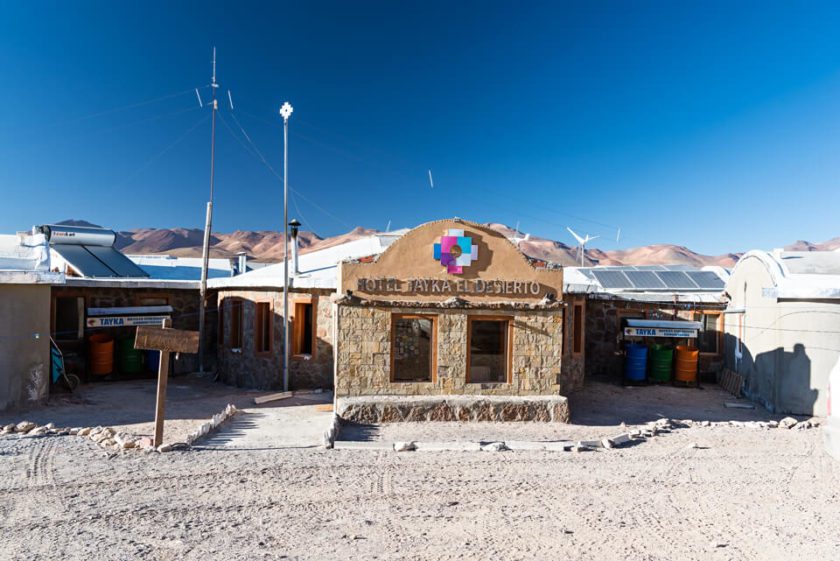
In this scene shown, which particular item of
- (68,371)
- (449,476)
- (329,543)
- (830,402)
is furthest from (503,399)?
(68,371)

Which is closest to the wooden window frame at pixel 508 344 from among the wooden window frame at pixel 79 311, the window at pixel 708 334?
the window at pixel 708 334

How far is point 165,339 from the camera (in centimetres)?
916

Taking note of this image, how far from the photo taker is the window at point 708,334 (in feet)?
59.4

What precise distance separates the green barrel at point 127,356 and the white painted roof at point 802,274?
18130mm

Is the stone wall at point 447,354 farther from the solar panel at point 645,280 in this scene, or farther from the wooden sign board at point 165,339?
the solar panel at point 645,280

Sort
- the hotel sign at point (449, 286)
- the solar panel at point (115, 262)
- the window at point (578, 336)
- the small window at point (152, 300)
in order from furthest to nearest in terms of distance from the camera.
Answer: the solar panel at point (115, 262) → the small window at point (152, 300) → the window at point (578, 336) → the hotel sign at point (449, 286)

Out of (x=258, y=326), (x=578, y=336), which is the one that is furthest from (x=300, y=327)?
(x=578, y=336)

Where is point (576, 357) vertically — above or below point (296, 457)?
above

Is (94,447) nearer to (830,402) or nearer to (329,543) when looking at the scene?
(329,543)

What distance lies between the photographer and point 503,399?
39.0 feet

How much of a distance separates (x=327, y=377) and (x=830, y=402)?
11205mm

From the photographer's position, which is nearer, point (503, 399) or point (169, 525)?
point (169, 525)

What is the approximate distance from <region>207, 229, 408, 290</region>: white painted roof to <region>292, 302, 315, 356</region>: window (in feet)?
2.23

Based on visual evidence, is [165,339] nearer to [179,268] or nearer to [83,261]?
[83,261]
